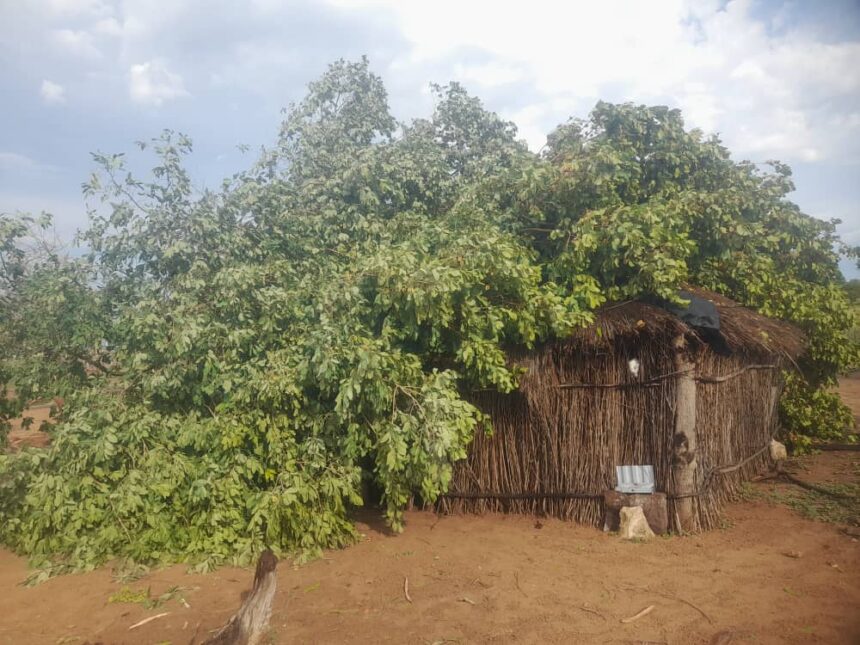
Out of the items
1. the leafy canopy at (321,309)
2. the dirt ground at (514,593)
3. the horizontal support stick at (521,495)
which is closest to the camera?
the dirt ground at (514,593)

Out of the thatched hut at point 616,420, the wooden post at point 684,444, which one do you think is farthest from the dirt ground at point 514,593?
the thatched hut at point 616,420

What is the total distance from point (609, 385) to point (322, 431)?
2656mm

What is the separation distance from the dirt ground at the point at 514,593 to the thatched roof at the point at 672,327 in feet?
5.64

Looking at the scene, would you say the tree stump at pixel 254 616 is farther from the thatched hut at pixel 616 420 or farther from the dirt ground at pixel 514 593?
the thatched hut at pixel 616 420

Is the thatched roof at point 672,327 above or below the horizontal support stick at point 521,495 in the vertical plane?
above

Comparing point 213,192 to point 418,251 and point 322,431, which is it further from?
point 322,431

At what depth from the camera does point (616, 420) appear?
5461mm

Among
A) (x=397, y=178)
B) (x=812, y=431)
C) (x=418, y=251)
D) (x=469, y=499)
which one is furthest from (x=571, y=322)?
(x=812, y=431)

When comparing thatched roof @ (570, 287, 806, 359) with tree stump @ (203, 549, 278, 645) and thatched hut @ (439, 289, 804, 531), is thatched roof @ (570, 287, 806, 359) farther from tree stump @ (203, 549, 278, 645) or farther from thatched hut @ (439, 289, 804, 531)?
tree stump @ (203, 549, 278, 645)

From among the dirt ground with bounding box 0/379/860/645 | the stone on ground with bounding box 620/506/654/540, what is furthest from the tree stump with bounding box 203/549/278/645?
the stone on ground with bounding box 620/506/654/540

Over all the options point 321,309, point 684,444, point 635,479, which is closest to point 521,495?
point 635,479

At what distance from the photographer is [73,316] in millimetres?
5926

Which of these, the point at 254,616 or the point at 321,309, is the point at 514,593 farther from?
the point at 321,309

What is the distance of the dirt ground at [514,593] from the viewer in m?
3.66
